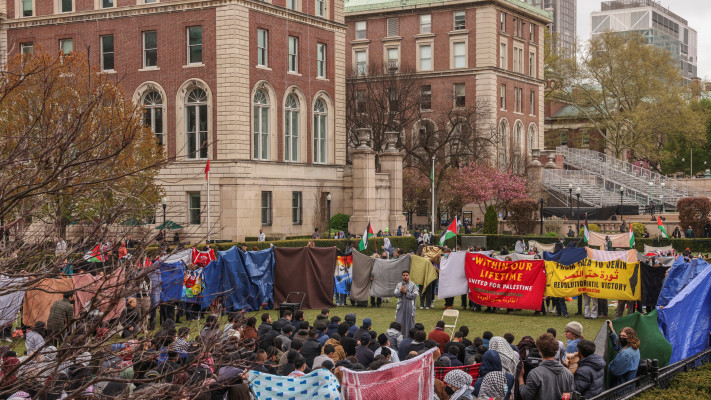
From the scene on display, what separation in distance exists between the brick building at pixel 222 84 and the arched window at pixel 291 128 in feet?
0.20

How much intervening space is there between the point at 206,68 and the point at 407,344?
3760 centimetres

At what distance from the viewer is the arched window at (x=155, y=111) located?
5231cm

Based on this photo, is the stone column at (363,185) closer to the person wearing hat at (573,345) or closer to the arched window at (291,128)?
the arched window at (291,128)

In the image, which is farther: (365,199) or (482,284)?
(365,199)

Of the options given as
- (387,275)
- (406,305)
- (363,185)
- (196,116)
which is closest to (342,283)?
(387,275)

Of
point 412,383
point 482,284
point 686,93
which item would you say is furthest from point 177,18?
point 686,93

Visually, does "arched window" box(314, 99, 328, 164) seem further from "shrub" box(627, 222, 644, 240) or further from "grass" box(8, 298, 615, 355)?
"grass" box(8, 298, 615, 355)

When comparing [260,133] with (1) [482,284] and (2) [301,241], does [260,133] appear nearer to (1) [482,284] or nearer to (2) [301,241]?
(2) [301,241]

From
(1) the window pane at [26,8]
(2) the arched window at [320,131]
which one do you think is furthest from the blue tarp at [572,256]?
(1) the window pane at [26,8]

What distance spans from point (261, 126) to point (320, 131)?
19.6 feet

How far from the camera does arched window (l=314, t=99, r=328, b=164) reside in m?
57.5

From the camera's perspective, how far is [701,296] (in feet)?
56.3

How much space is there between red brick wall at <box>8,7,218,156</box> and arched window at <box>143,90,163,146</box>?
2.50 ft

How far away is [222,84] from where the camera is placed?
1992 inches
